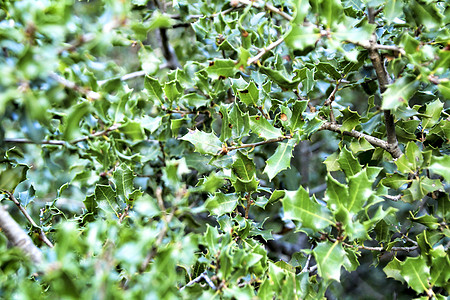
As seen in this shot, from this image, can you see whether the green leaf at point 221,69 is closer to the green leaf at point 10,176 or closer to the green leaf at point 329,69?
Result: the green leaf at point 329,69

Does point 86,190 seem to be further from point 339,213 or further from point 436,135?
point 436,135

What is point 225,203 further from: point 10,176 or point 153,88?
point 10,176

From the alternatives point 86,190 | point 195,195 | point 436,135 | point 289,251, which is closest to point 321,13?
point 436,135

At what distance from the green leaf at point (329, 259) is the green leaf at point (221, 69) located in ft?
1.63

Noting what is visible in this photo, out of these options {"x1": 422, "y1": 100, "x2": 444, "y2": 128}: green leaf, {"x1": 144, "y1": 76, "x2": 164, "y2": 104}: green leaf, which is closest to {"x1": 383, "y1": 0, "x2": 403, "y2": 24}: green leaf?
{"x1": 422, "y1": 100, "x2": 444, "y2": 128}: green leaf

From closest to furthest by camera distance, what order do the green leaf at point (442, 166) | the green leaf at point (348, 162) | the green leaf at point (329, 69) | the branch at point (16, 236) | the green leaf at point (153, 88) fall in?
1. the branch at point (16, 236)
2. the green leaf at point (442, 166)
3. the green leaf at point (348, 162)
4. the green leaf at point (329, 69)
5. the green leaf at point (153, 88)

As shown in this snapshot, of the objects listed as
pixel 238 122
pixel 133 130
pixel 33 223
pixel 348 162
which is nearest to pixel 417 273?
pixel 348 162

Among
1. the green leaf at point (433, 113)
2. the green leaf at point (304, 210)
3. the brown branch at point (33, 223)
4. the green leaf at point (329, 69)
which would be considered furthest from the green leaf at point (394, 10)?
the brown branch at point (33, 223)

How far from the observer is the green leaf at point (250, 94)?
110 centimetres

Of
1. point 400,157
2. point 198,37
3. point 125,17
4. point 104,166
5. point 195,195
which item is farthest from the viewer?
point 195,195

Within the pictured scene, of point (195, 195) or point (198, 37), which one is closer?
point (198, 37)

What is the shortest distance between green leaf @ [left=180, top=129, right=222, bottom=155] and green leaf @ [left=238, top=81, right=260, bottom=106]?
0.15m

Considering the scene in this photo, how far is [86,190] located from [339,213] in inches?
41.8

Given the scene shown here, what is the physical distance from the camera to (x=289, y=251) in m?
1.97
